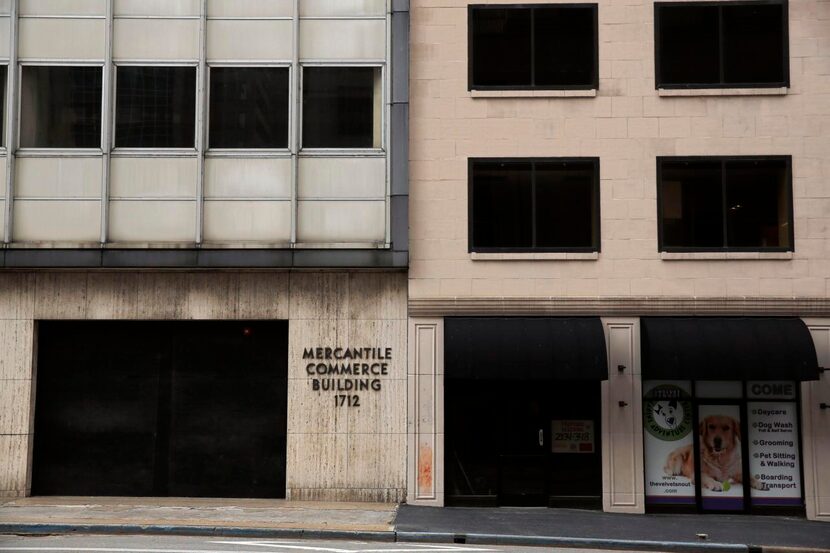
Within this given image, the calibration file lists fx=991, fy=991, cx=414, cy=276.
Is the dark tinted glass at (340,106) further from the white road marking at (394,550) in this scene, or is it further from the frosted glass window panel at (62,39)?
the white road marking at (394,550)

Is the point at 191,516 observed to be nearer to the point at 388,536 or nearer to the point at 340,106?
the point at 388,536

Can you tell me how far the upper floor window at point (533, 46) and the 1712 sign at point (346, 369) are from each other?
601cm

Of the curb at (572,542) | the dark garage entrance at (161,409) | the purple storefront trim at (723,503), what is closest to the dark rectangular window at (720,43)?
the purple storefront trim at (723,503)

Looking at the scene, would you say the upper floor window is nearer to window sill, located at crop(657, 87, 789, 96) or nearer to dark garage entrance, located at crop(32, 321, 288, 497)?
window sill, located at crop(657, 87, 789, 96)

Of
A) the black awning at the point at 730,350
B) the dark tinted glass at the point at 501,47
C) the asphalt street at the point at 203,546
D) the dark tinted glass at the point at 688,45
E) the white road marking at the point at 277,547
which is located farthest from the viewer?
the dark tinted glass at the point at 501,47

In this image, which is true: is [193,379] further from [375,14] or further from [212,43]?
[375,14]

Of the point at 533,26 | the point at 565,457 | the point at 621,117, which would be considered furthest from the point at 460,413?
the point at 533,26

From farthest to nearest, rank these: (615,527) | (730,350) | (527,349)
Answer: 1. (527,349)
2. (730,350)
3. (615,527)

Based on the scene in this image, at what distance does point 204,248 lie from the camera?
20.1 metres

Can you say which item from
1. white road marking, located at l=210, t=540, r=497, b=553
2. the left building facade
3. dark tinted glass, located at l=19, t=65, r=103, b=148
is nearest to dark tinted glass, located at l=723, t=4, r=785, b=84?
the left building facade

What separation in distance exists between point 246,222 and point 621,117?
8.05 m

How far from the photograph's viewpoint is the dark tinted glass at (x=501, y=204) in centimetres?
2066

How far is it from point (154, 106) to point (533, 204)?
8162 millimetres

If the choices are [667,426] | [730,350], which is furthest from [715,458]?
[730,350]
